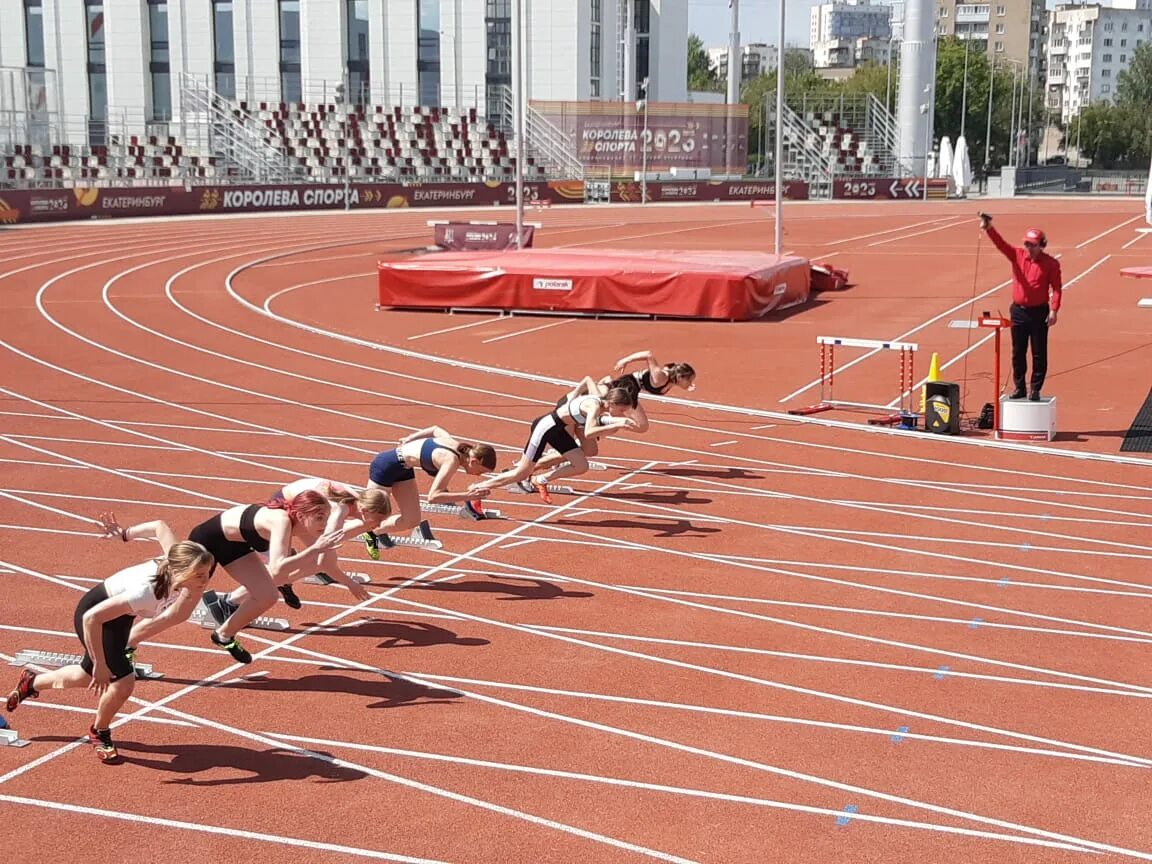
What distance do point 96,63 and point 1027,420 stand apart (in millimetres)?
65818

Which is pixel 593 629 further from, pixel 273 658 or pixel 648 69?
pixel 648 69

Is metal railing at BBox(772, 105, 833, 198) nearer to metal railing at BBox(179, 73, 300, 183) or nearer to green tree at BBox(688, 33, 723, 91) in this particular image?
metal railing at BBox(179, 73, 300, 183)

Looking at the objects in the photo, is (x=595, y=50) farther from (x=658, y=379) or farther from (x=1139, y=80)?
(x=1139, y=80)

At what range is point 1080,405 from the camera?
17359 millimetres

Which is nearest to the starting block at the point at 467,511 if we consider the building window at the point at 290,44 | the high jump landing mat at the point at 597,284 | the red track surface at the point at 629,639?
the red track surface at the point at 629,639

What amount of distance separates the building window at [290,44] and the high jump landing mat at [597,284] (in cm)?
4827

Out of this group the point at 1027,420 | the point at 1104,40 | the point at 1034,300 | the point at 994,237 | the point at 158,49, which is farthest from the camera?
the point at 1104,40

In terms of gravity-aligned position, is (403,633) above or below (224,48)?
below

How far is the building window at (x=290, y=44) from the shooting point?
71875 millimetres

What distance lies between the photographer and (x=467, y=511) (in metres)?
12.1

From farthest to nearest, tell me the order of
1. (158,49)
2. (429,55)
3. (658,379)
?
(429,55), (158,49), (658,379)

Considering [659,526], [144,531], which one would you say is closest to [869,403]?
[659,526]

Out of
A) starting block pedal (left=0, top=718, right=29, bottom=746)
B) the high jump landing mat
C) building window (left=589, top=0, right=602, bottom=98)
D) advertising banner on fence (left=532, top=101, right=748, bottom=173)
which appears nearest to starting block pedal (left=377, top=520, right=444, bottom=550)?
starting block pedal (left=0, top=718, right=29, bottom=746)

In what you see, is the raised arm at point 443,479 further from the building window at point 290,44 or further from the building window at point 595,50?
the building window at point 595,50
